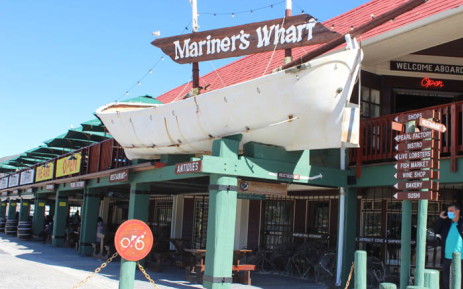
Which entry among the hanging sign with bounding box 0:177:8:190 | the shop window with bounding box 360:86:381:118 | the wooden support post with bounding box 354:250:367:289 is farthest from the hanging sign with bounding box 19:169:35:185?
the wooden support post with bounding box 354:250:367:289

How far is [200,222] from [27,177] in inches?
437

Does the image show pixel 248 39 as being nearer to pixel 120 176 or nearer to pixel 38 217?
pixel 120 176

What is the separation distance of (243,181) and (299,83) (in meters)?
2.21

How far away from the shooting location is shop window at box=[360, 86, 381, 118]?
1213 centimetres

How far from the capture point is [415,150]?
258 inches

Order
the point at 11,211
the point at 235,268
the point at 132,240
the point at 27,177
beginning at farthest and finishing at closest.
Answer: the point at 11,211
the point at 27,177
the point at 235,268
the point at 132,240

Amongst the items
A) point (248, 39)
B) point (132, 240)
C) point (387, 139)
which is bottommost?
point (132, 240)

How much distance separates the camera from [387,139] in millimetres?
10492

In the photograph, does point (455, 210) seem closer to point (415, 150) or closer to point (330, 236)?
point (415, 150)

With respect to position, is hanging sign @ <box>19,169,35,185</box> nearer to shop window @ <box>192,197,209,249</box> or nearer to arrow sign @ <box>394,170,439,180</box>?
shop window @ <box>192,197,209,249</box>

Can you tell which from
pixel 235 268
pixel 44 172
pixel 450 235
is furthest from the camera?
pixel 44 172

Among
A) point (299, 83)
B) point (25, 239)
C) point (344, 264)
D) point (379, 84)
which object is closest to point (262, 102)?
point (299, 83)

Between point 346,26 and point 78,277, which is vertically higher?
point 346,26

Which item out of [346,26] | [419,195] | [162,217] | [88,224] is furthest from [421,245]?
[162,217]
